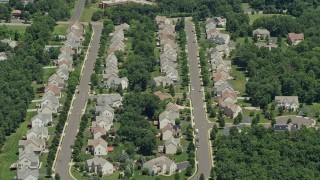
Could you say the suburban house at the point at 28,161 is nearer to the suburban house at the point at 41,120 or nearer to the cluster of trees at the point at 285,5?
the suburban house at the point at 41,120

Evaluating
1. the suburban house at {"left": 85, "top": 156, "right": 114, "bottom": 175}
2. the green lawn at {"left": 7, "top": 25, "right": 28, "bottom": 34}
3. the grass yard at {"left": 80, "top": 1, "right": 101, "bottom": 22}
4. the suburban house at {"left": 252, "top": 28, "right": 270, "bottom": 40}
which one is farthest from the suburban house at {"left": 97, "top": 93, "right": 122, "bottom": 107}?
the grass yard at {"left": 80, "top": 1, "right": 101, "bottom": 22}

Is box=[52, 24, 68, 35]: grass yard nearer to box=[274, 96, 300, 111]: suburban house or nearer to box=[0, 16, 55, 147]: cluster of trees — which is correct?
box=[0, 16, 55, 147]: cluster of trees

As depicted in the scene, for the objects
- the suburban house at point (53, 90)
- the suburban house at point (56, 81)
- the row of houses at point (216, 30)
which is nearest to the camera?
the suburban house at point (53, 90)

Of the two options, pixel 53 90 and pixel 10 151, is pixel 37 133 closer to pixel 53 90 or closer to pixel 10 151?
pixel 10 151

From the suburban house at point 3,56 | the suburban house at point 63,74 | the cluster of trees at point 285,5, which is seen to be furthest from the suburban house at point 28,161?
the cluster of trees at point 285,5

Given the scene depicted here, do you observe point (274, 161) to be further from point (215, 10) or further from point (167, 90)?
point (215, 10)

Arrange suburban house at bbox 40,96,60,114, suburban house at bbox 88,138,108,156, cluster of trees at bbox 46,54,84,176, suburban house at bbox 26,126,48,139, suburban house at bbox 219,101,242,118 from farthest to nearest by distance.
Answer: suburban house at bbox 40,96,60,114, suburban house at bbox 219,101,242,118, suburban house at bbox 26,126,48,139, suburban house at bbox 88,138,108,156, cluster of trees at bbox 46,54,84,176
